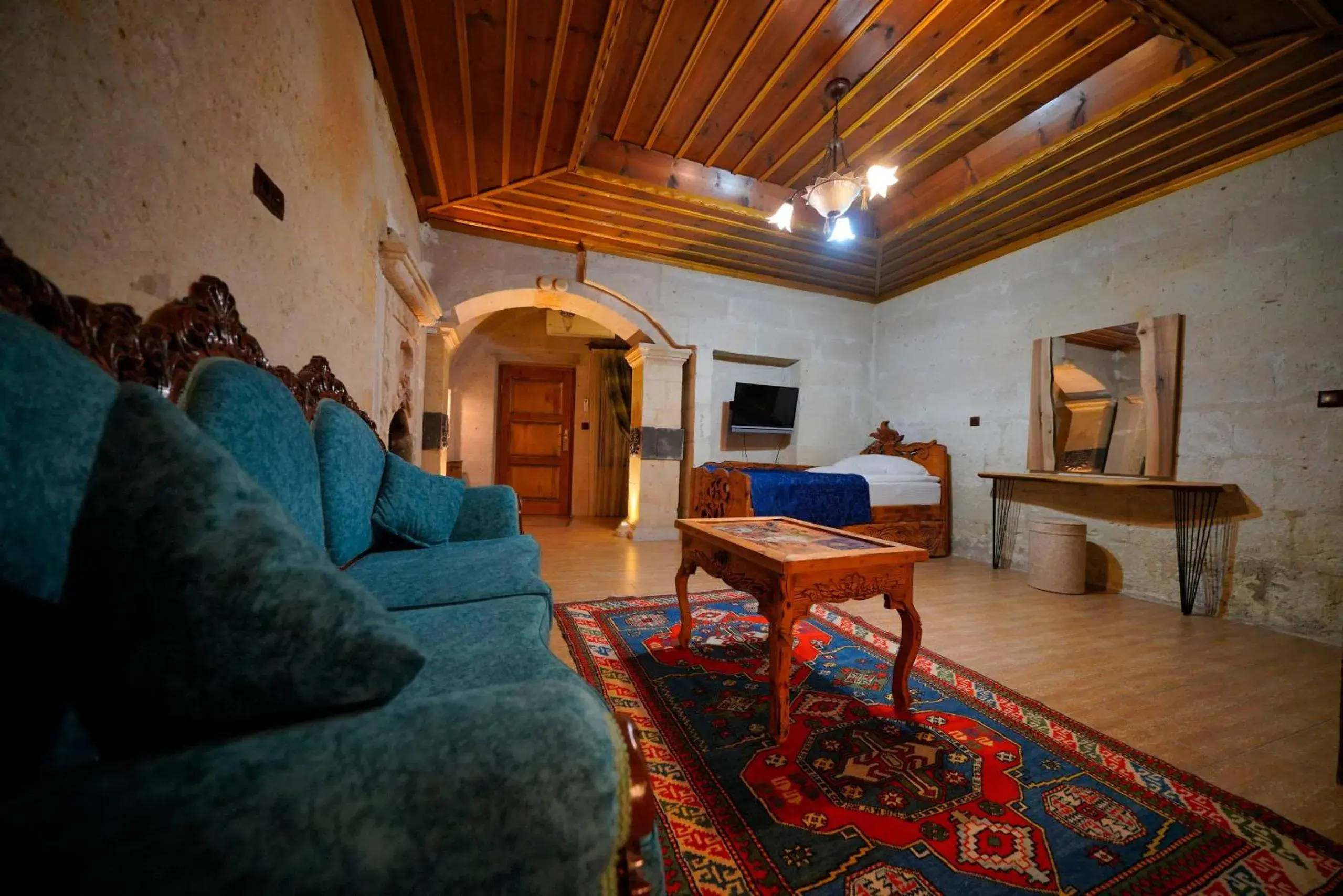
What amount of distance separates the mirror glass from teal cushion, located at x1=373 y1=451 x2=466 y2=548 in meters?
4.53

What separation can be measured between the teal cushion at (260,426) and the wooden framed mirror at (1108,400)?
4.82m

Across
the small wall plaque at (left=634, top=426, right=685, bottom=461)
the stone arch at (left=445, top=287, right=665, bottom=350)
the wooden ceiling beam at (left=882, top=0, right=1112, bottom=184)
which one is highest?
the wooden ceiling beam at (left=882, top=0, right=1112, bottom=184)

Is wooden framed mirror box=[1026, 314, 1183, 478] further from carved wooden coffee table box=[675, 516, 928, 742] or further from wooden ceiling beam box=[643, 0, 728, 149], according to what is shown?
wooden ceiling beam box=[643, 0, 728, 149]

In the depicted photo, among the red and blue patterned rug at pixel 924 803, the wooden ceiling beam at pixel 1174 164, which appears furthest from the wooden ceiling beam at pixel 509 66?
the wooden ceiling beam at pixel 1174 164

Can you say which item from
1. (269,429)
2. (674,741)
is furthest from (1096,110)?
(269,429)

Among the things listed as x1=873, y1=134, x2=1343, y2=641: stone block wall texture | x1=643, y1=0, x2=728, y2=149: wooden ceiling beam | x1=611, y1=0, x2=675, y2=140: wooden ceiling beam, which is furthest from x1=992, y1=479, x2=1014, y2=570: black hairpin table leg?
x1=611, y1=0, x2=675, y2=140: wooden ceiling beam

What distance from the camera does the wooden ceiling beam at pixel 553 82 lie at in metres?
2.32

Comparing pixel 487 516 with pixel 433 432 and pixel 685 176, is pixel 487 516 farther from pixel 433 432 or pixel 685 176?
pixel 685 176

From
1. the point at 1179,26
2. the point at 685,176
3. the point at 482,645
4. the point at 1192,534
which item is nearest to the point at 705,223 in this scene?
the point at 685,176

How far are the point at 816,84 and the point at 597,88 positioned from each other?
1.39 metres

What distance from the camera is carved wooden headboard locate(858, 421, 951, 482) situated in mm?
4832

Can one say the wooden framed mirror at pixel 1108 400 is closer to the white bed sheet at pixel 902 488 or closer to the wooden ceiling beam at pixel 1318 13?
the white bed sheet at pixel 902 488

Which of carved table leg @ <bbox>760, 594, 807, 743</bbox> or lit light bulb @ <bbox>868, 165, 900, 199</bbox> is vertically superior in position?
lit light bulb @ <bbox>868, 165, 900, 199</bbox>

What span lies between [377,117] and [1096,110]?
427 centimetres
